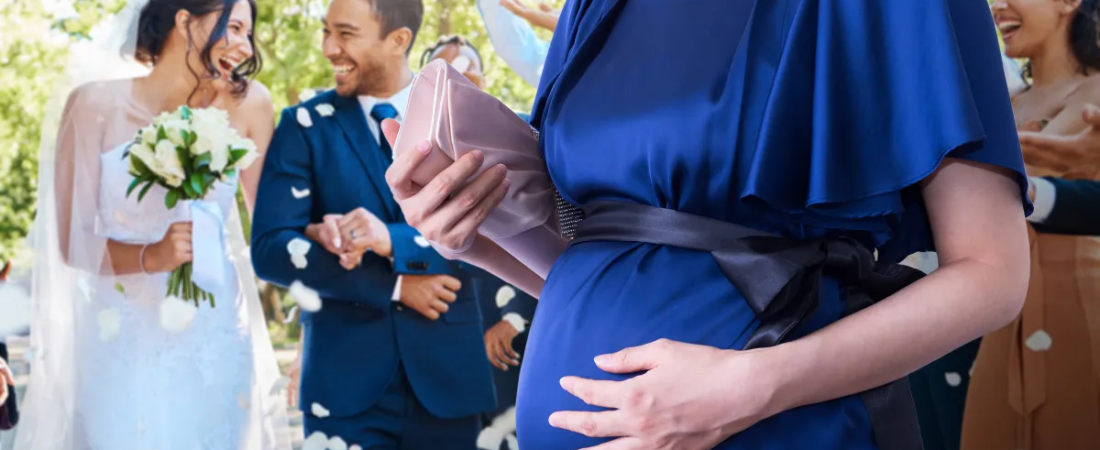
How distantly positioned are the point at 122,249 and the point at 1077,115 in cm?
360

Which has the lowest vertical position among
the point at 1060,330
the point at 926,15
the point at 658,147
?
the point at 1060,330

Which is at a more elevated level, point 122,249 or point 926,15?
point 926,15

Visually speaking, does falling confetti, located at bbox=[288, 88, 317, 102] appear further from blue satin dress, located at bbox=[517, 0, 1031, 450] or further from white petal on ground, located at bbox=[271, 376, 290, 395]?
blue satin dress, located at bbox=[517, 0, 1031, 450]

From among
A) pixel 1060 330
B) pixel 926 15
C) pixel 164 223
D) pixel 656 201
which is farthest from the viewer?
pixel 164 223

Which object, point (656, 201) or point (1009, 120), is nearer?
point (1009, 120)

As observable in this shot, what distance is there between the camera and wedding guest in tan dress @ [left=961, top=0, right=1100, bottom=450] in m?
3.22

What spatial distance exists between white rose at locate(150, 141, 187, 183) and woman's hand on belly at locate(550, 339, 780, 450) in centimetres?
293

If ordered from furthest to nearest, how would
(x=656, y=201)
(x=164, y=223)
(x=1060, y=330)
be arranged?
(x=164, y=223)
(x=1060, y=330)
(x=656, y=201)

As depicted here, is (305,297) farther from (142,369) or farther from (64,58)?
(64,58)

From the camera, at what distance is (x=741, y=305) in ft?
2.86

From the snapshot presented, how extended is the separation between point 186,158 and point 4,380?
3.23ft

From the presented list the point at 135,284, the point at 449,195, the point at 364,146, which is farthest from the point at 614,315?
the point at 135,284

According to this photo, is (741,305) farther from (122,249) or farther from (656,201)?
(122,249)

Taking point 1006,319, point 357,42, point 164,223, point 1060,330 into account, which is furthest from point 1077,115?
point 164,223
